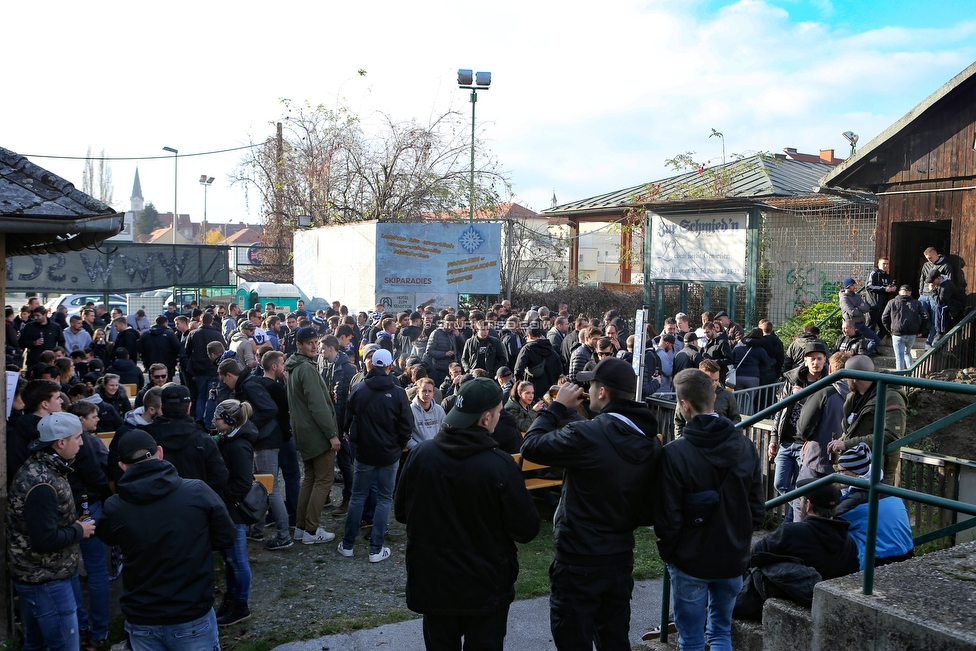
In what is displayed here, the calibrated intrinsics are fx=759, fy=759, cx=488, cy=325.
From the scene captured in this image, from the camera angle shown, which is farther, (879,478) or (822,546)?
(822,546)

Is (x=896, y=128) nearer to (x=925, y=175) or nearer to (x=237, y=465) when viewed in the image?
(x=925, y=175)

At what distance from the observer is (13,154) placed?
514cm

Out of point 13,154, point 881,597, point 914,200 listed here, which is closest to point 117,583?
point 13,154

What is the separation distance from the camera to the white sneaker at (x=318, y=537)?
725 cm

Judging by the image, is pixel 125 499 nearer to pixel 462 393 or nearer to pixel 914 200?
pixel 462 393

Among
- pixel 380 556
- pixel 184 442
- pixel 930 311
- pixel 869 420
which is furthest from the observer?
pixel 930 311

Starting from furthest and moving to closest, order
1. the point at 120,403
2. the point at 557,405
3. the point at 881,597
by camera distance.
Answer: the point at 120,403 < the point at 557,405 < the point at 881,597

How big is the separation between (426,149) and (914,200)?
644 inches

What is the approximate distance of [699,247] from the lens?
18141 millimetres

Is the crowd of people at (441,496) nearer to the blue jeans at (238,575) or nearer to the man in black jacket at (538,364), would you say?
the blue jeans at (238,575)

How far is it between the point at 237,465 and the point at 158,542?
1.99 metres

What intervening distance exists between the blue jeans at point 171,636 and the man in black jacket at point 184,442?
1.50 m

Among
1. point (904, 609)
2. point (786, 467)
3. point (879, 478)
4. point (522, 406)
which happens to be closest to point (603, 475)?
point (879, 478)

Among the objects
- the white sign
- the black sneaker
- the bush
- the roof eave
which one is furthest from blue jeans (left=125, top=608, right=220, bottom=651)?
the white sign
